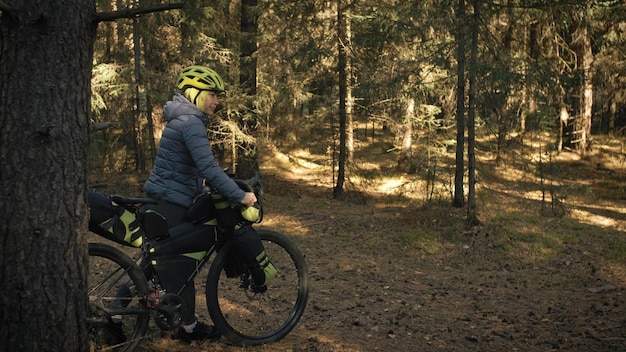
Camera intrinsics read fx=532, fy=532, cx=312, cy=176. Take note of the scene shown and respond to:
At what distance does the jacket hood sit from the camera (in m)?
4.39

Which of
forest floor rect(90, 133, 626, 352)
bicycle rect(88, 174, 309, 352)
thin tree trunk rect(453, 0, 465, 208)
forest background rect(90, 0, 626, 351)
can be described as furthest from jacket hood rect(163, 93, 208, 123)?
thin tree trunk rect(453, 0, 465, 208)

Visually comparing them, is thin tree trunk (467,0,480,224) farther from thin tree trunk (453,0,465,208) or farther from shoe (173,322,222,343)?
shoe (173,322,222,343)

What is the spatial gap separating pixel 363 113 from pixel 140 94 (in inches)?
267

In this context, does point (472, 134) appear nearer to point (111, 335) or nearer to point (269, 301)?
point (269, 301)

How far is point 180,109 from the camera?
14.5 ft

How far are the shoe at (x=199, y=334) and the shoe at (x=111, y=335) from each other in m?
0.51

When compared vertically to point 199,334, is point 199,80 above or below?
above

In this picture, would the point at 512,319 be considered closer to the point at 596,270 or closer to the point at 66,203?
the point at 596,270

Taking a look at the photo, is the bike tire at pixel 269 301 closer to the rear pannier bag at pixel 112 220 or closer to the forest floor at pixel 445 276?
the forest floor at pixel 445 276

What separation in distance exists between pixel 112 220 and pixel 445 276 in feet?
18.2

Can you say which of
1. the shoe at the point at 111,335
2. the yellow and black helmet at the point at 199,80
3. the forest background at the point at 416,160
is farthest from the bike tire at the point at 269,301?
the yellow and black helmet at the point at 199,80

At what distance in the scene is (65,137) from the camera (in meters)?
3.26

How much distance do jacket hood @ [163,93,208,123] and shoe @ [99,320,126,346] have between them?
1723 mm

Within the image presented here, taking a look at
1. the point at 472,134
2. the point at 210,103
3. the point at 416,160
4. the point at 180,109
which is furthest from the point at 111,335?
the point at 416,160
